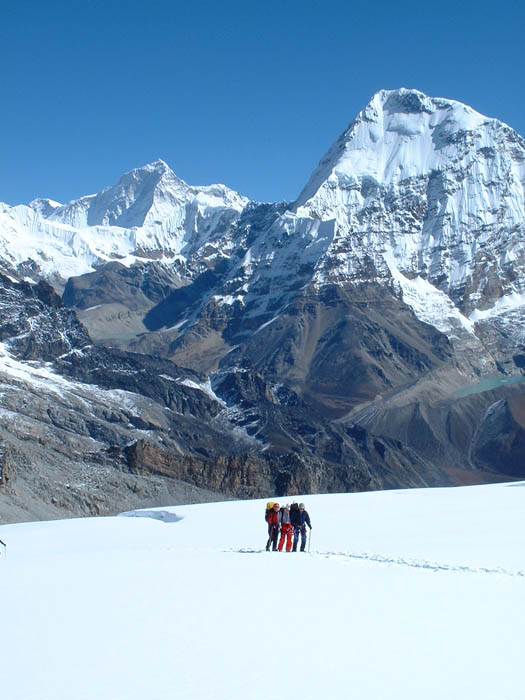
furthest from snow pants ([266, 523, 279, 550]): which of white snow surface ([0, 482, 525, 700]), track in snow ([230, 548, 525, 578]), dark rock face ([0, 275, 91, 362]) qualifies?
dark rock face ([0, 275, 91, 362])

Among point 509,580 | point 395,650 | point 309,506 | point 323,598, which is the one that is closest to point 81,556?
point 323,598

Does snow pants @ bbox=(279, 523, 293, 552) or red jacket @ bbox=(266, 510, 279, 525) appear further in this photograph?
red jacket @ bbox=(266, 510, 279, 525)

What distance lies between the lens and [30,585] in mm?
20406

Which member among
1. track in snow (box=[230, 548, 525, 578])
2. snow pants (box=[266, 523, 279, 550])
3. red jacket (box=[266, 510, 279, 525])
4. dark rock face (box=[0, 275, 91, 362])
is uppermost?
dark rock face (box=[0, 275, 91, 362])

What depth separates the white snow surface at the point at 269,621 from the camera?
1263 centimetres

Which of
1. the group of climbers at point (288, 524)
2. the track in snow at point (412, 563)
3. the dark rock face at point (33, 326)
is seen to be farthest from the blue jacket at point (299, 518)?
the dark rock face at point (33, 326)

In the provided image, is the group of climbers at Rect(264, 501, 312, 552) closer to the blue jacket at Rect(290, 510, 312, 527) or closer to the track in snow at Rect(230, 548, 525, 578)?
the blue jacket at Rect(290, 510, 312, 527)

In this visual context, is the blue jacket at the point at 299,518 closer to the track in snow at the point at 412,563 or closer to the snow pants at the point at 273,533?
the snow pants at the point at 273,533

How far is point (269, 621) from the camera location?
51.5 ft

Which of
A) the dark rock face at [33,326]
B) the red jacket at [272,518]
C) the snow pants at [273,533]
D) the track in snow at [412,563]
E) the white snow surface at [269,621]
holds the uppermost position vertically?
the dark rock face at [33,326]

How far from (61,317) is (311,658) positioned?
186 m

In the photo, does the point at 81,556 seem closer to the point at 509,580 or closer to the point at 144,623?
the point at 144,623

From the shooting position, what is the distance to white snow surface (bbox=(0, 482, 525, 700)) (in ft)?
41.4

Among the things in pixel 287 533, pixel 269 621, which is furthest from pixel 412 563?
pixel 269 621
